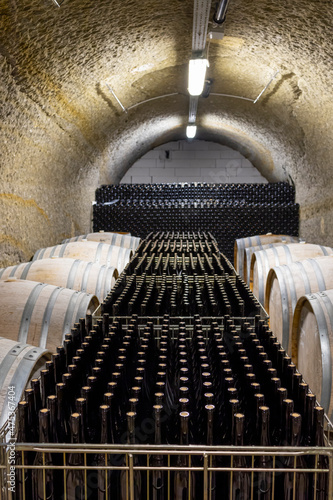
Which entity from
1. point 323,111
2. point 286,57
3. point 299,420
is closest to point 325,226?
point 323,111

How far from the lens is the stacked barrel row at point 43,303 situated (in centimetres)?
164

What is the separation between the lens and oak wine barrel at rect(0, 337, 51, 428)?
1487 mm

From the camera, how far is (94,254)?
4445 mm

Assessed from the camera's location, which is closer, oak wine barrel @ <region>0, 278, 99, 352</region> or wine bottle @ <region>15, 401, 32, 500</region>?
wine bottle @ <region>15, 401, 32, 500</region>

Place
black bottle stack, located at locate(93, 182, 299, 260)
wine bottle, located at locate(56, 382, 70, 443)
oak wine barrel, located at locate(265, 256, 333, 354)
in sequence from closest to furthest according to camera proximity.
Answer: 1. wine bottle, located at locate(56, 382, 70, 443)
2. oak wine barrel, located at locate(265, 256, 333, 354)
3. black bottle stack, located at locate(93, 182, 299, 260)

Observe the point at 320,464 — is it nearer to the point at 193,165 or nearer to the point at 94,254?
the point at 94,254

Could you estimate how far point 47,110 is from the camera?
495 centimetres

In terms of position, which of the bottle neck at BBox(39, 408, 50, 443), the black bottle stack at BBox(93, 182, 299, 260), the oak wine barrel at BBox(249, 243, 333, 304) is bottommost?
the bottle neck at BBox(39, 408, 50, 443)

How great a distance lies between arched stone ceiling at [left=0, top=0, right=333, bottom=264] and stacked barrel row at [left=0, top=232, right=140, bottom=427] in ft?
3.68

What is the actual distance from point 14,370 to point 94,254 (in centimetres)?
288

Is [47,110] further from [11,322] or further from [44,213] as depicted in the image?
[11,322]

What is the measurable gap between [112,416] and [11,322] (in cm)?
139

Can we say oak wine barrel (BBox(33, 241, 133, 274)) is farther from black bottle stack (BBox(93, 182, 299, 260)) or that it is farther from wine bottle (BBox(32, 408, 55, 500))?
wine bottle (BBox(32, 408, 55, 500))

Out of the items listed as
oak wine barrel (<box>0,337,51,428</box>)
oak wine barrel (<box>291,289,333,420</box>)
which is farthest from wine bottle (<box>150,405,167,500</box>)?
oak wine barrel (<box>291,289,333,420</box>)
